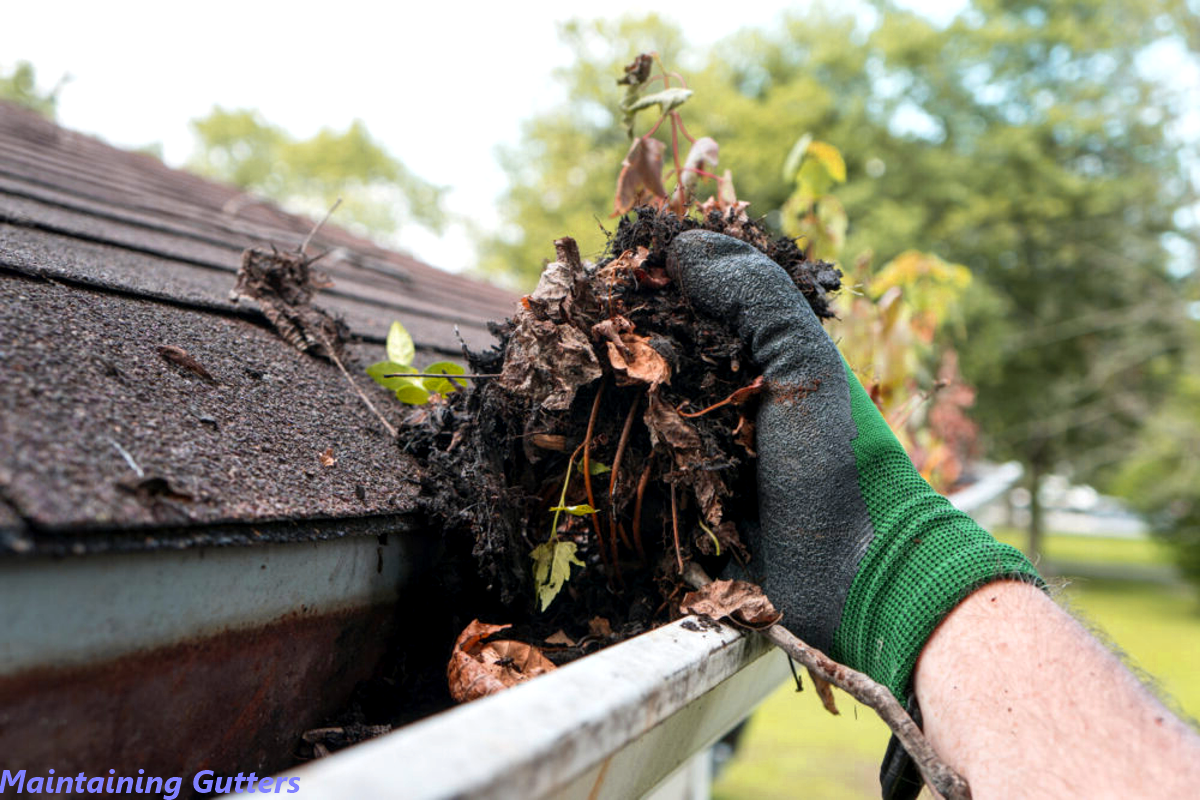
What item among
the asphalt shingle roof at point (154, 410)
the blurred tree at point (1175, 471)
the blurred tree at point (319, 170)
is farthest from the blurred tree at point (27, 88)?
the blurred tree at point (319, 170)

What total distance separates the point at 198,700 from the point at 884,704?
0.81 metres

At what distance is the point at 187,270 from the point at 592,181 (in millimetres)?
14393

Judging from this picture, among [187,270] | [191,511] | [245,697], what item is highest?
[187,270]

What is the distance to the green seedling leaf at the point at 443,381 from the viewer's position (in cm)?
122

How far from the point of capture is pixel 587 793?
789 mm

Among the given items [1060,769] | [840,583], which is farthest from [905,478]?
[1060,769]

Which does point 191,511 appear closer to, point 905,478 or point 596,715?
point 596,715

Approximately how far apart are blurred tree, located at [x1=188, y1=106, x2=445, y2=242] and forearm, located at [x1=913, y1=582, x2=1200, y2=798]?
2898cm

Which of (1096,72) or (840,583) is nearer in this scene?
(840,583)

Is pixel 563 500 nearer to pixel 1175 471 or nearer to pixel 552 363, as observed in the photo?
pixel 552 363

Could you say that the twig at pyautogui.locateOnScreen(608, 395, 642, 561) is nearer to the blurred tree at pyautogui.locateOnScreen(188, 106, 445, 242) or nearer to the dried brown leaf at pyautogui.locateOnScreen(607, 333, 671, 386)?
the dried brown leaf at pyautogui.locateOnScreen(607, 333, 671, 386)

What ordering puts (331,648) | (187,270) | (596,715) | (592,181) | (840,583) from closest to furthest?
(596,715) → (331,648) → (840,583) → (187,270) → (592,181)

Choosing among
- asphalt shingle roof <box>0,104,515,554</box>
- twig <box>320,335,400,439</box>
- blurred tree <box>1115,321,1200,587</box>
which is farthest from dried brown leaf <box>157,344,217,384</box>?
blurred tree <box>1115,321,1200,587</box>

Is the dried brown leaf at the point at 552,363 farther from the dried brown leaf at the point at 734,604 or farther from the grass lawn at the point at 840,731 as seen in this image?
the grass lawn at the point at 840,731
